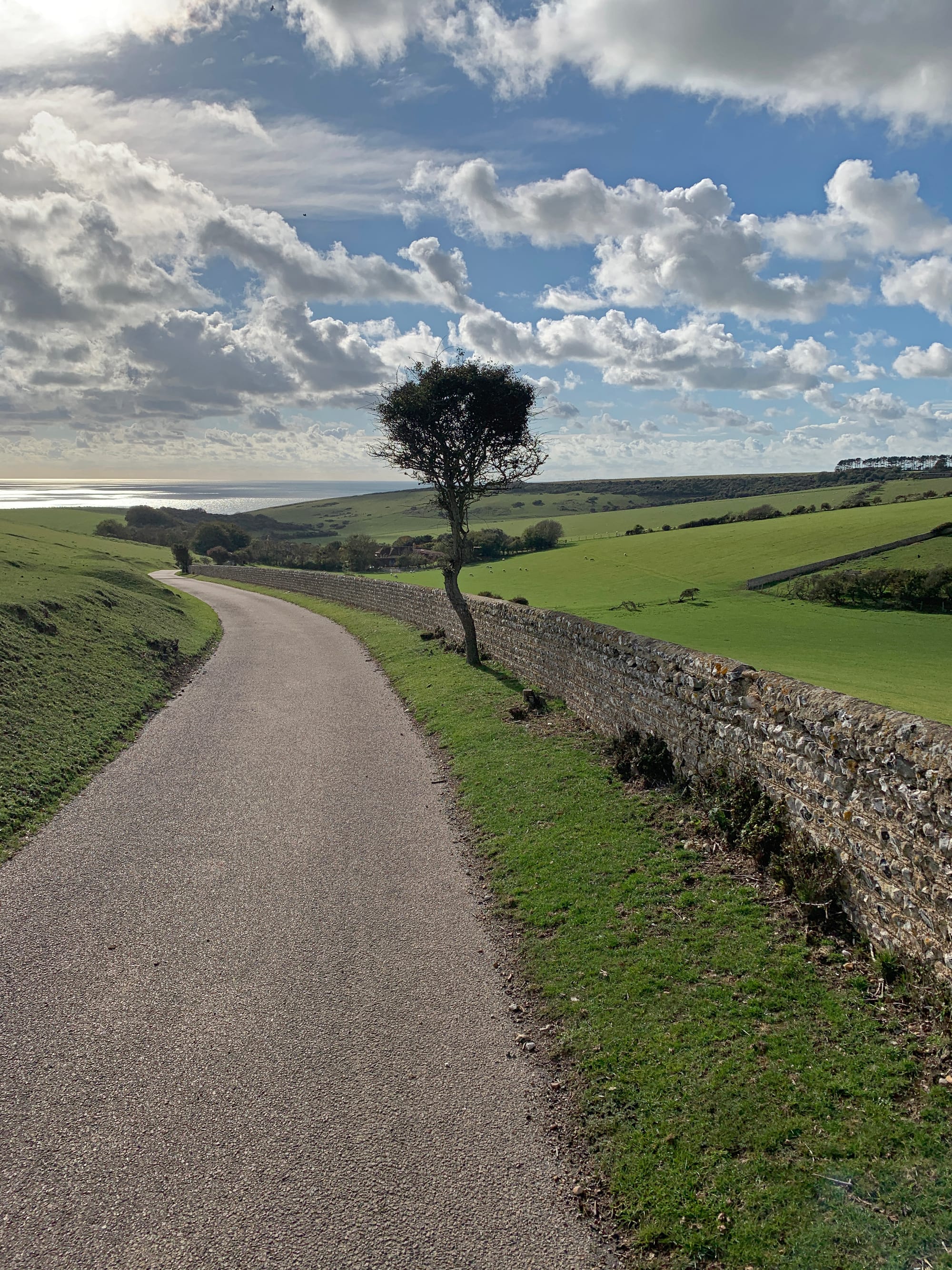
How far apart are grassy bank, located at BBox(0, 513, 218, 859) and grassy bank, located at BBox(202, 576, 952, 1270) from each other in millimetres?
6364

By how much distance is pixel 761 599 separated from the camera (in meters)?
41.8

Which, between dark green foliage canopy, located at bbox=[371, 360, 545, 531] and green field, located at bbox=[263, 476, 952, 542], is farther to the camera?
green field, located at bbox=[263, 476, 952, 542]

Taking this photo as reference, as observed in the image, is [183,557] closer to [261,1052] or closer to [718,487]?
[261,1052]

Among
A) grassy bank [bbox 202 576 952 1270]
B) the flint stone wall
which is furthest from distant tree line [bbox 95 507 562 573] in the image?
grassy bank [bbox 202 576 952 1270]

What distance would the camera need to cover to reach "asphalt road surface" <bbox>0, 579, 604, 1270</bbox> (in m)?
3.48

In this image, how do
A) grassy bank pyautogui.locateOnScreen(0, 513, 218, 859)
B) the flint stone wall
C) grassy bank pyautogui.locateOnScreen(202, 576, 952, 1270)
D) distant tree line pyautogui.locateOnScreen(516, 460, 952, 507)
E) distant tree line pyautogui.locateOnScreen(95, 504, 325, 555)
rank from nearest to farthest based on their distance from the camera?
grassy bank pyautogui.locateOnScreen(202, 576, 952, 1270)
the flint stone wall
grassy bank pyautogui.locateOnScreen(0, 513, 218, 859)
distant tree line pyautogui.locateOnScreen(95, 504, 325, 555)
distant tree line pyautogui.locateOnScreen(516, 460, 952, 507)

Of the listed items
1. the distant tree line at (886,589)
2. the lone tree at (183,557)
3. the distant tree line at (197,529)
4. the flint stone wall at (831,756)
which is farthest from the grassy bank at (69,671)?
the distant tree line at (197,529)

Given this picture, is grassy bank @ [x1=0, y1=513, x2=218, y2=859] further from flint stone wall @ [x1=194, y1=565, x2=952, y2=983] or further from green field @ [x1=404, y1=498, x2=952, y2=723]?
green field @ [x1=404, y1=498, x2=952, y2=723]

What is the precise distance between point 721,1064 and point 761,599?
40777 mm

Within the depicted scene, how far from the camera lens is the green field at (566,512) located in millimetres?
114062

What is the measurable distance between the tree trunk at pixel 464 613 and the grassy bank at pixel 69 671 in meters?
7.52

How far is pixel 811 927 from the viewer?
18.8 ft

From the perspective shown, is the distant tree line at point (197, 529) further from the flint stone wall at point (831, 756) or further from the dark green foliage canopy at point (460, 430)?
the flint stone wall at point (831, 756)

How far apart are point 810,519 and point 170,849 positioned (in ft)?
227
